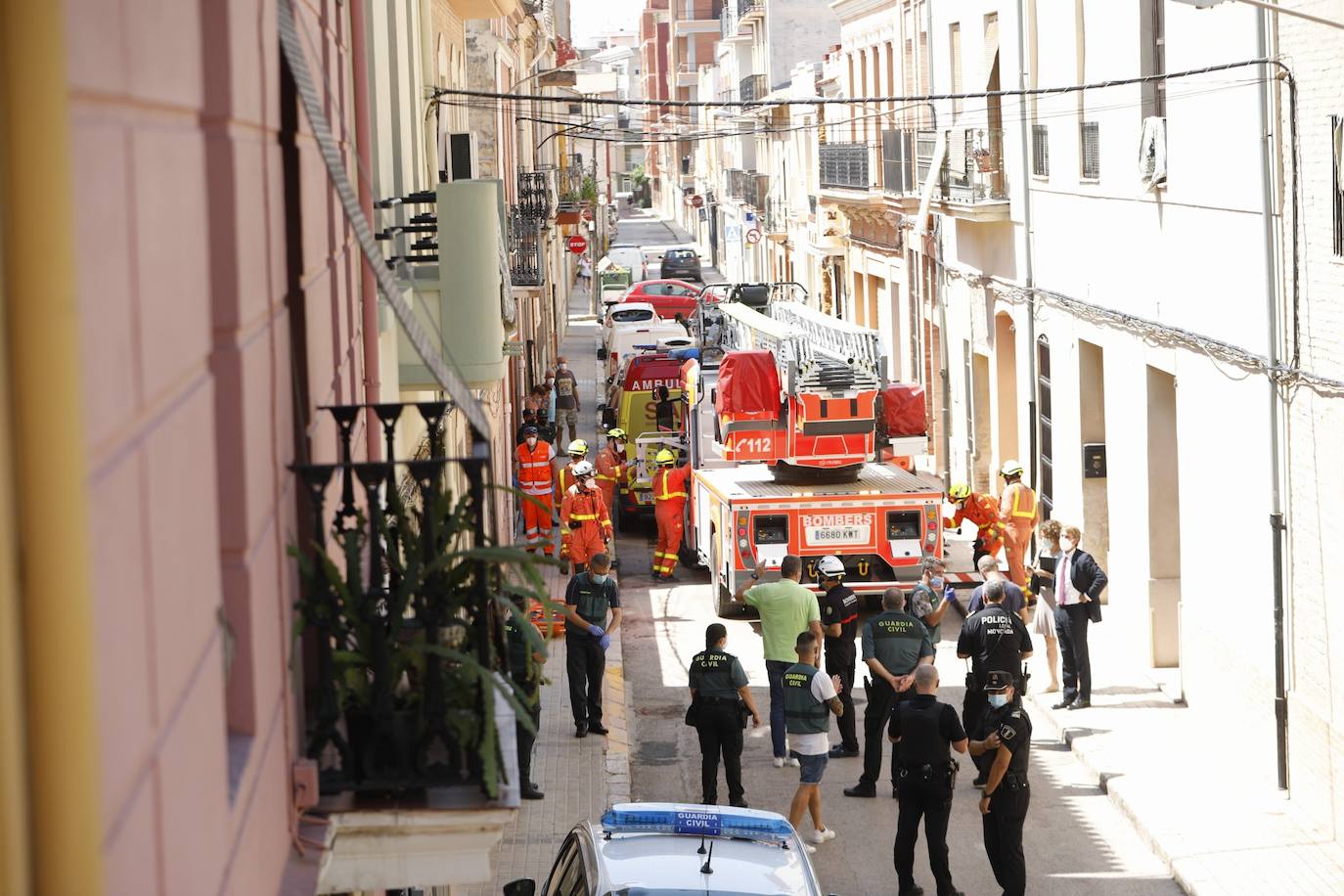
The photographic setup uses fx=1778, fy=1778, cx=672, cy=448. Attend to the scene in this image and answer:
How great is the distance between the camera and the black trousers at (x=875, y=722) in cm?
1311

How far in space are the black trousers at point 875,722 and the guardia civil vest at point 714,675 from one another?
1269 mm

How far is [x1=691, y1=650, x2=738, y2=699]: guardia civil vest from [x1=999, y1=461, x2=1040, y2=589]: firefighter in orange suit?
6509 millimetres

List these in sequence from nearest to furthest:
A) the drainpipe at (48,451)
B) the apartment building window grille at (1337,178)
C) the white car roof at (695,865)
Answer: the drainpipe at (48,451)
the white car roof at (695,865)
the apartment building window grille at (1337,178)

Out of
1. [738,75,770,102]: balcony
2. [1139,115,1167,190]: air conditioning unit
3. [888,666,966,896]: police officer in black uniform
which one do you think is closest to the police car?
[888,666,966,896]: police officer in black uniform

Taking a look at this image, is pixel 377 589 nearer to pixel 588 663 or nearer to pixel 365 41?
pixel 365 41

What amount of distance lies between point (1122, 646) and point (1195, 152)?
5065mm

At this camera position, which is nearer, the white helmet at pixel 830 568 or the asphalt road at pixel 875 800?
the asphalt road at pixel 875 800

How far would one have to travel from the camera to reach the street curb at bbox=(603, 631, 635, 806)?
43.9 feet

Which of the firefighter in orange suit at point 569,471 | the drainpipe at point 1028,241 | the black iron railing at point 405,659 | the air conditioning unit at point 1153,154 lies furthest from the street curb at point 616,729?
the black iron railing at point 405,659

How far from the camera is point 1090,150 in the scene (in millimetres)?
19266

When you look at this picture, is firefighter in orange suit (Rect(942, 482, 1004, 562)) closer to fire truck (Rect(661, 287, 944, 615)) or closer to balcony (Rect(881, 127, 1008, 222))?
fire truck (Rect(661, 287, 944, 615))

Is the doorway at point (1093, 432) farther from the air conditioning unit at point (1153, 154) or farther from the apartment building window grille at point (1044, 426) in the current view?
the air conditioning unit at point (1153, 154)

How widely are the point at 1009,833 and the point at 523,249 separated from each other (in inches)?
799

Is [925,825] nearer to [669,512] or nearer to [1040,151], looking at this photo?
[669,512]
